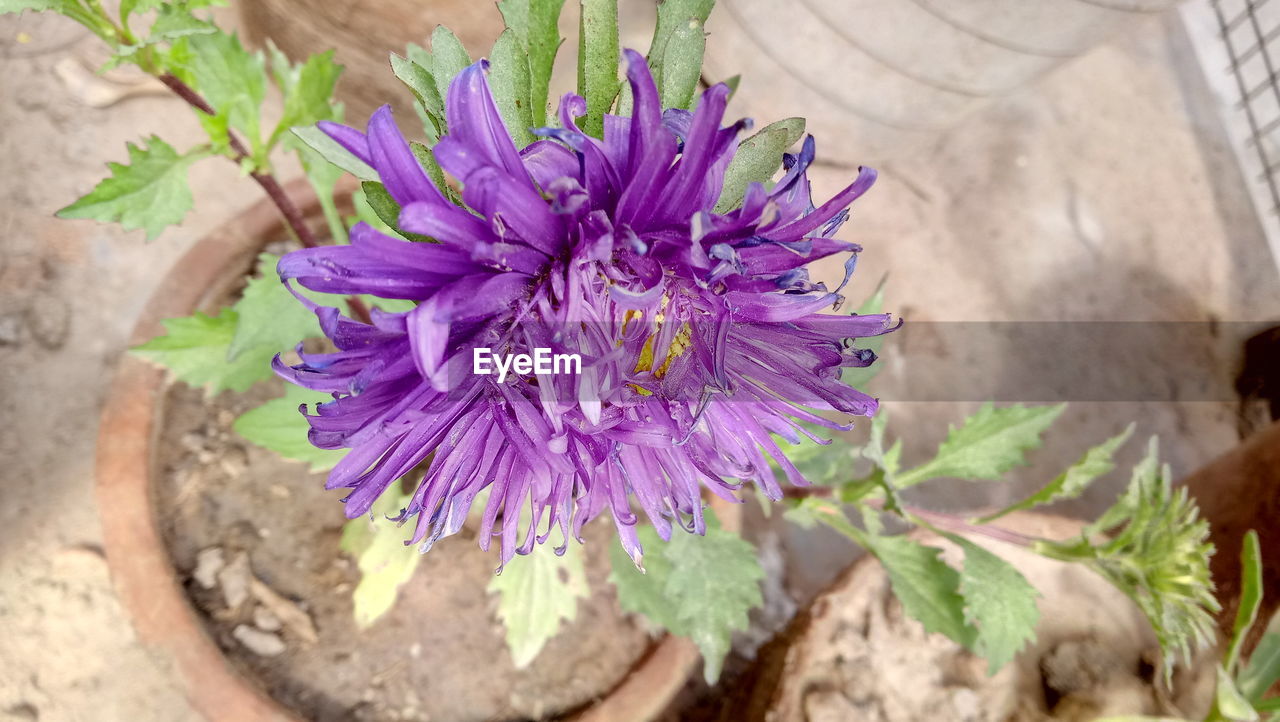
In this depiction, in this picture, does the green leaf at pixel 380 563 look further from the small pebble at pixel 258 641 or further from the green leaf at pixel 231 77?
the green leaf at pixel 231 77

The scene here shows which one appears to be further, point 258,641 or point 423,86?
point 258,641

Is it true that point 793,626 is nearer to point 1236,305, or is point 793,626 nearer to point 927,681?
point 927,681

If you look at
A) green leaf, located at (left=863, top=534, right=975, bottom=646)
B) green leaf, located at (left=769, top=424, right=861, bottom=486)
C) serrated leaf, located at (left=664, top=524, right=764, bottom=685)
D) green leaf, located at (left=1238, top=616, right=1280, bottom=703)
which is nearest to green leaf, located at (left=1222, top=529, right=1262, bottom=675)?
green leaf, located at (left=1238, top=616, right=1280, bottom=703)

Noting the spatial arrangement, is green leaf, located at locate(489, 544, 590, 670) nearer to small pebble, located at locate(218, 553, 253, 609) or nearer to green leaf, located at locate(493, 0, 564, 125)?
small pebble, located at locate(218, 553, 253, 609)

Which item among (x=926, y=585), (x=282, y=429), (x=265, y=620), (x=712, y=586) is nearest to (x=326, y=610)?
(x=265, y=620)

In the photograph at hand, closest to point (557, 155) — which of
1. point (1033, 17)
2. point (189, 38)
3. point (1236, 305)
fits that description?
point (189, 38)

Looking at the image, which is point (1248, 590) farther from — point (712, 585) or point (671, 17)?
point (671, 17)

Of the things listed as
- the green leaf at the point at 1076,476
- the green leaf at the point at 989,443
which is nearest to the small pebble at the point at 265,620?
the green leaf at the point at 989,443
